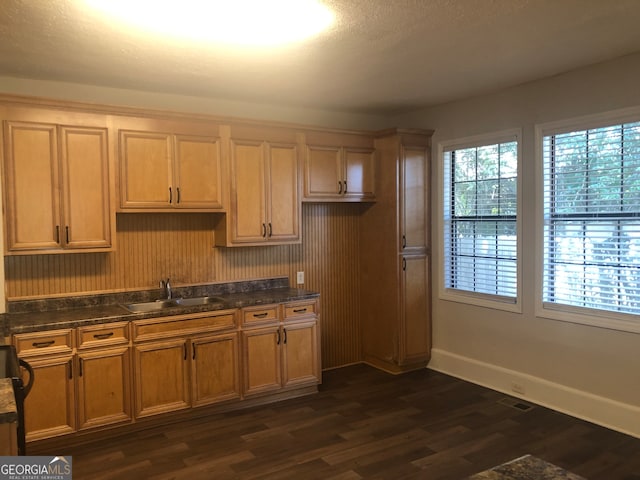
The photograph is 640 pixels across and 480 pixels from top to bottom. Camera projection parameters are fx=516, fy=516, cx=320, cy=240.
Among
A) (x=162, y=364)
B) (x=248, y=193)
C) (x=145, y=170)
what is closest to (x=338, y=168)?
(x=248, y=193)

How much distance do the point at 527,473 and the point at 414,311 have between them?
11.5 ft

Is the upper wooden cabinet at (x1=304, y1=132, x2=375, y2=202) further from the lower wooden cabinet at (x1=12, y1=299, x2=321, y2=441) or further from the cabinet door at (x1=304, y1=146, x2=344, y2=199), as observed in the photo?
the lower wooden cabinet at (x1=12, y1=299, x2=321, y2=441)

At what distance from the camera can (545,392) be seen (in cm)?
405

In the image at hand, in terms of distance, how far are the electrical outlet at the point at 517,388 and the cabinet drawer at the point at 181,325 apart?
2.36 meters

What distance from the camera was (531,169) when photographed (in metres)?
4.10

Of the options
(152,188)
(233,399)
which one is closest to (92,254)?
(152,188)

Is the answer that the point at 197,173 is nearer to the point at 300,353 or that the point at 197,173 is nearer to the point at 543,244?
the point at 300,353

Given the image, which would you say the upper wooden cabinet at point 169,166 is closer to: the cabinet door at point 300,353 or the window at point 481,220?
the cabinet door at point 300,353

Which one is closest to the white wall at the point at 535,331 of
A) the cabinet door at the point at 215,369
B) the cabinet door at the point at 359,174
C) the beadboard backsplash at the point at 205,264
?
the cabinet door at the point at 359,174

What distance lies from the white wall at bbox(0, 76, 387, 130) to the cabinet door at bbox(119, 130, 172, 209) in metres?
0.36

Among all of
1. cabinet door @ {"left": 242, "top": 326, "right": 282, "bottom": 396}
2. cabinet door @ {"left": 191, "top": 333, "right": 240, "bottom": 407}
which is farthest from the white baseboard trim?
cabinet door @ {"left": 191, "top": 333, "right": 240, "bottom": 407}

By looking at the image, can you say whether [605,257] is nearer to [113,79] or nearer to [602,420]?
[602,420]

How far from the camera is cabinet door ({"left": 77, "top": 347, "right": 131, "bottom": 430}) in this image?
3441 millimetres

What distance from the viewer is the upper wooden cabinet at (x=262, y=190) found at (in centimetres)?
420
